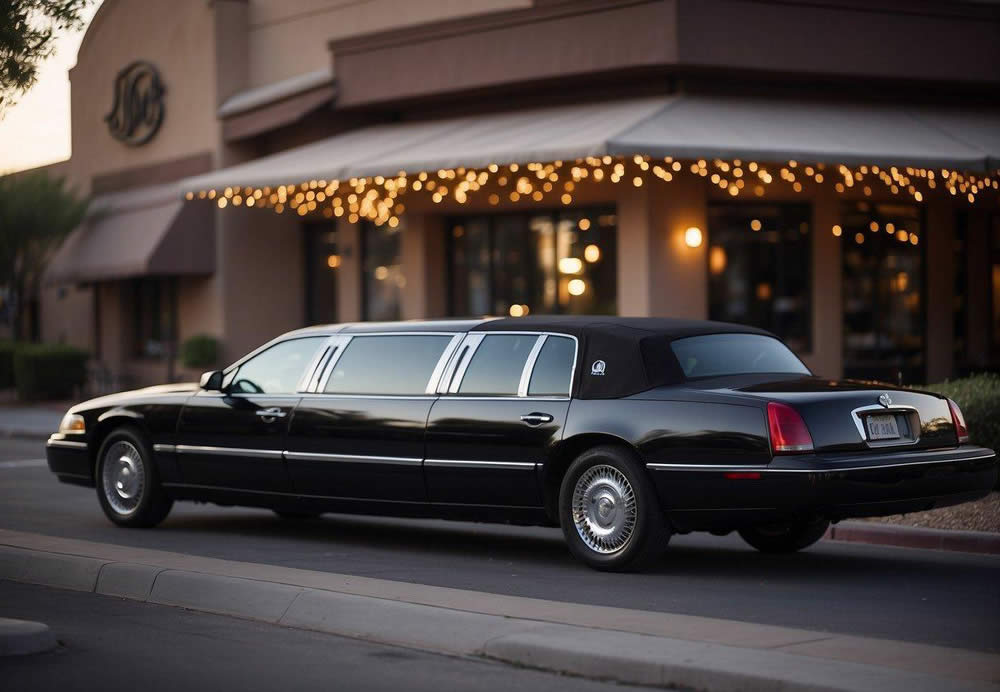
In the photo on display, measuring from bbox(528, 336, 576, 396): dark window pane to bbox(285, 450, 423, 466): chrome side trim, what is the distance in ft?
3.09

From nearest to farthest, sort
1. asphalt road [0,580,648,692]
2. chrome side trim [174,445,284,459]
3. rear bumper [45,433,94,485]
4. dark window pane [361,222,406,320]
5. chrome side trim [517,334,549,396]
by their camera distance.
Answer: asphalt road [0,580,648,692] → chrome side trim [517,334,549,396] → chrome side trim [174,445,284,459] → rear bumper [45,433,94,485] → dark window pane [361,222,406,320]

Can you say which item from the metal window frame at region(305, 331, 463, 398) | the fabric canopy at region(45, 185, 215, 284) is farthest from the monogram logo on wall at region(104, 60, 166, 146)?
the metal window frame at region(305, 331, 463, 398)

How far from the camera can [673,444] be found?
9.10 meters

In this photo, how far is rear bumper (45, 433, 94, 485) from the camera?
1208 centimetres

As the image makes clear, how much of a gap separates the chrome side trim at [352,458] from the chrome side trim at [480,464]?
137mm

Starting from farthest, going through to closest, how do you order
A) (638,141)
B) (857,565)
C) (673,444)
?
(638,141) → (857,565) → (673,444)

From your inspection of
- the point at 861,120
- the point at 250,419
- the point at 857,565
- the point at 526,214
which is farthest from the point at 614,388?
the point at 526,214

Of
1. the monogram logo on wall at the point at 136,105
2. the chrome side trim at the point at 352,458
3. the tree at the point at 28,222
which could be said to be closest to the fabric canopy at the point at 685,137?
the monogram logo on wall at the point at 136,105

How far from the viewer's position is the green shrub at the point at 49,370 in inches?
1203

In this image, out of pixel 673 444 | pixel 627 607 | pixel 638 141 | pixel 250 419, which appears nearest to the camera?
pixel 627 607

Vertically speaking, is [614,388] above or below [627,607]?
above

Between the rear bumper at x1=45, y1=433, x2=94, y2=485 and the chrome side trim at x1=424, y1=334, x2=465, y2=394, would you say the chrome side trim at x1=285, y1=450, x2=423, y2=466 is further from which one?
the rear bumper at x1=45, y1=433, x2=94, y2=485

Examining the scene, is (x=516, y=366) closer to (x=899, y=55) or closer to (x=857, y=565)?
(x=857, y=565)

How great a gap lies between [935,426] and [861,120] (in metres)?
13.0
